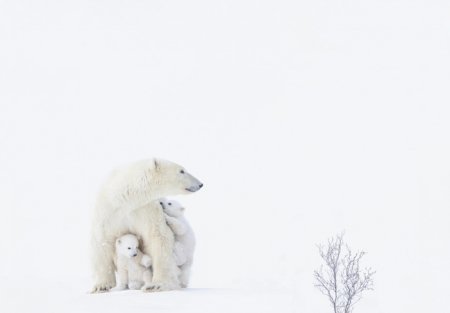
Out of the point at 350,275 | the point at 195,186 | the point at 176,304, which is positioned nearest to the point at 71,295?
the point at 176,304

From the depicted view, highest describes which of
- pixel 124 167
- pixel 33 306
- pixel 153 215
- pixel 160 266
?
pixel 124 167

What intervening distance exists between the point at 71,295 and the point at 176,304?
1.36m

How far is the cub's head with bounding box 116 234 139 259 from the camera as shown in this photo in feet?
19.3

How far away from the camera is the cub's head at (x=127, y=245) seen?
19.3 feet

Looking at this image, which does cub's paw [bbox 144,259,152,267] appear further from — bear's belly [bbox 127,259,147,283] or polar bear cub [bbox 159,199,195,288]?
polar bear cub [bbox 159,199,195,288]

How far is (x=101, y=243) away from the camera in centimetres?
608

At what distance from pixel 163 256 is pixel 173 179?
0.85 m

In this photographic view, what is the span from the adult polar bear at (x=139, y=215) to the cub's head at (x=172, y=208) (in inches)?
11.1

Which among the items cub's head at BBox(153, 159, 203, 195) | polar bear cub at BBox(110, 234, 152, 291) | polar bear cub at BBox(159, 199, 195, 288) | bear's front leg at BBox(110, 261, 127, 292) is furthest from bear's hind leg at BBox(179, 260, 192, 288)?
cub's head at BBox(153, 159, 203, 195)

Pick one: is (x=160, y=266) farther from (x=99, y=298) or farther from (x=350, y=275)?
(x=350, y=275)

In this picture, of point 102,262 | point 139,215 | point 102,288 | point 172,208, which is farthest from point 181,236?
point 102,288

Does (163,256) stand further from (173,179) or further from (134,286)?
(173,179)

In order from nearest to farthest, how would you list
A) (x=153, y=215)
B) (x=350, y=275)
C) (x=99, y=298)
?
(x=350, y=275) < (x=99, y=298) < (x=153, y=215)

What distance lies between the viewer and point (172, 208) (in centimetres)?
650
